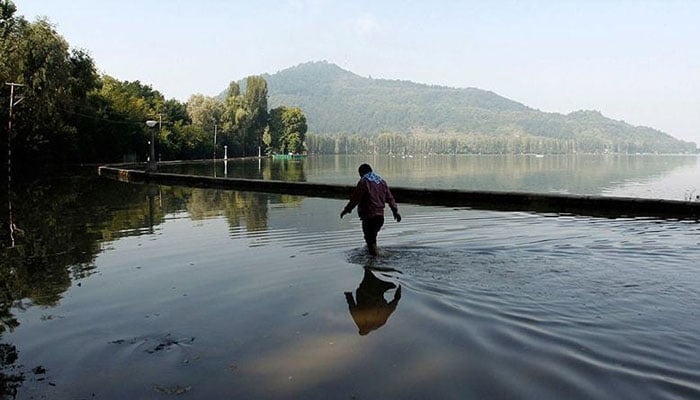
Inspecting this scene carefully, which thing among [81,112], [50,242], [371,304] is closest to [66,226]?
[50,242]

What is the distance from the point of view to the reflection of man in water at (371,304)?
21.3 ft

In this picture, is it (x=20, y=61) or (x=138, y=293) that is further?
(x=20, y=61)

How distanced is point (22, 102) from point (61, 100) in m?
3.91

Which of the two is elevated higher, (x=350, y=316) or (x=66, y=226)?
(x=66, y=226)

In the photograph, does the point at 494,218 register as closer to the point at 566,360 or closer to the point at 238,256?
the point at 238,256

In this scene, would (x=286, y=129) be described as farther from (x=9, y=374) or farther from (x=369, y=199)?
(x=9, y=374)

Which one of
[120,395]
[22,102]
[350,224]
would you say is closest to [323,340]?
[120,395]

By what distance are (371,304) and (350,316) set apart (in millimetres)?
583

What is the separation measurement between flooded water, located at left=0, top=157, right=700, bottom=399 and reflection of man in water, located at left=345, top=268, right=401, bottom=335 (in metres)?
0.04

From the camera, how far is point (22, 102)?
46.4 m

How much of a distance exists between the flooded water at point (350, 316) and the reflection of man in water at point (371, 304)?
0.13ft

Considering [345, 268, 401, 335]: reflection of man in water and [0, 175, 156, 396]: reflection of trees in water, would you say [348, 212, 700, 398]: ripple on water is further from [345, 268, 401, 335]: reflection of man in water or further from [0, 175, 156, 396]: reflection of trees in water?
[0, 175, 156, 396]: reflection of trees in water

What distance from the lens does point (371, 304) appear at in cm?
729

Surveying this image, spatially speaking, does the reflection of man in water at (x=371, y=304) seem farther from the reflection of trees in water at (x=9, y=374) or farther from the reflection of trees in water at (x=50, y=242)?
the reflection of trees in water at (x=50, y=242)
